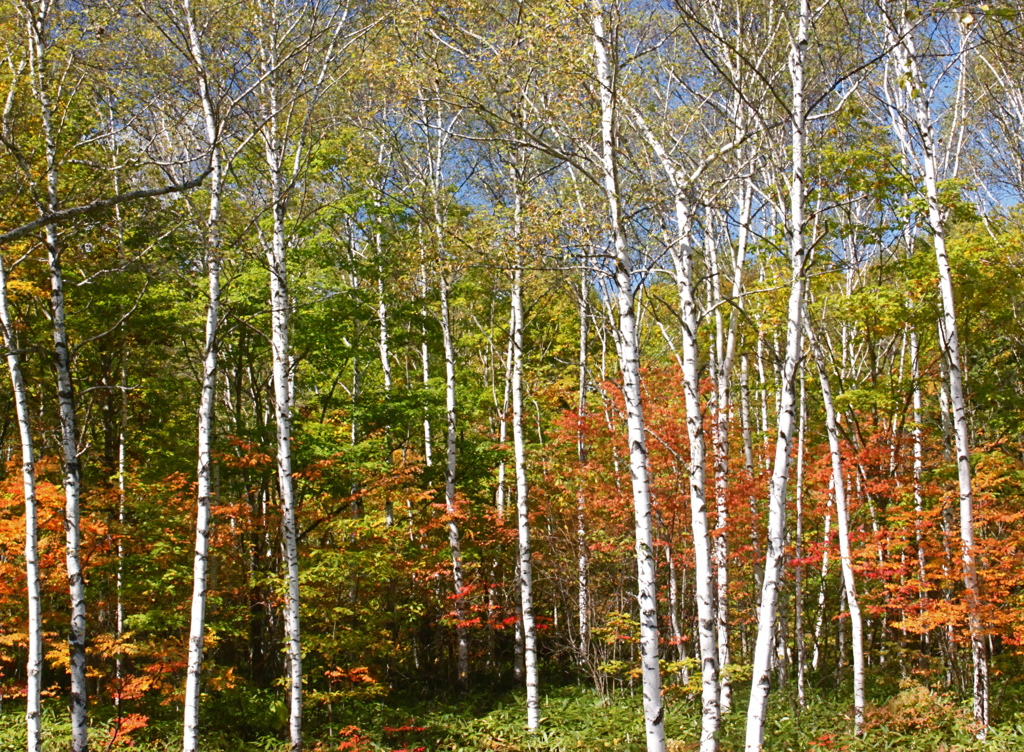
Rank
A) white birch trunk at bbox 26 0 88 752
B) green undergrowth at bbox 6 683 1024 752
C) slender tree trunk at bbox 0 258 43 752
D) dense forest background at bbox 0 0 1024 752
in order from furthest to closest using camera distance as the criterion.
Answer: green undergrowth at bbox 6 683 1024 752, dense forest background at bbox 0 0 1024 752, slender tree trunk at bbox 0 258 43 752, white birch trunk at bbox 26 0 88 752

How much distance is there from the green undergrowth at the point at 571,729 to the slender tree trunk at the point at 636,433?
3.93 metres

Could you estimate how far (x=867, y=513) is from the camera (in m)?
13.7

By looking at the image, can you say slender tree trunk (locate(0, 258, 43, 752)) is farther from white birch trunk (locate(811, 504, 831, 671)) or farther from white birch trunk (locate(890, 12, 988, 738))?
white birch trunk (locate(811, 504, 831, 671))

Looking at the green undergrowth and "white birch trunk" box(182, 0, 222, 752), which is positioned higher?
"white birch trunk" box(182, 0, 222, 752)

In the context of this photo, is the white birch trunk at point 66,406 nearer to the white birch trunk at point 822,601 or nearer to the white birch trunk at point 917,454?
the white birch trunk at point 917,454

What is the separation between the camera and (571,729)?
35.9 ft

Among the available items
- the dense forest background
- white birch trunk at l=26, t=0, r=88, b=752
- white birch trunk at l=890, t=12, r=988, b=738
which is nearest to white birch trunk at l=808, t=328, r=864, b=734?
the dense forest background

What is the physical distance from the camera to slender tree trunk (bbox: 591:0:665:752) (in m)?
5.88

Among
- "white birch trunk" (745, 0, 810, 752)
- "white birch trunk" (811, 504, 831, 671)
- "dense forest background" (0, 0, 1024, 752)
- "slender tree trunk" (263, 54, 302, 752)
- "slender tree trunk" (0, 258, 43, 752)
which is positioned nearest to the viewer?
"white birch trunk" (745, 0, 810, 752)

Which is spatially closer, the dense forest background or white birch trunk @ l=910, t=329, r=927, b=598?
the dense forest background

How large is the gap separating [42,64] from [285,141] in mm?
2537

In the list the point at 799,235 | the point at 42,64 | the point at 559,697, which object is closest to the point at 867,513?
the point at 559,697

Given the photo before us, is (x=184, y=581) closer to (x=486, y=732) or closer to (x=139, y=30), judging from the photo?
(x=486, y=732)

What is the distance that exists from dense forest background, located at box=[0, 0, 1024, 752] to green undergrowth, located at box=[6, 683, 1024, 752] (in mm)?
98
